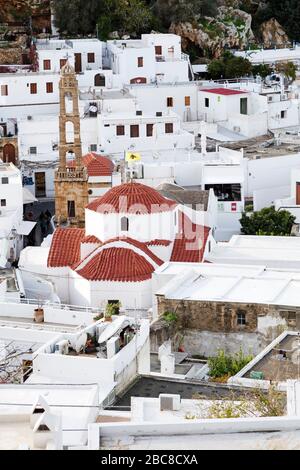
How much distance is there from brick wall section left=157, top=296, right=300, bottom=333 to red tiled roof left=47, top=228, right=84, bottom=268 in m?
4.98

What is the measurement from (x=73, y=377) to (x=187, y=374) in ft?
13.5

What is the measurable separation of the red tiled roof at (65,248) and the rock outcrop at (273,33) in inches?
1266

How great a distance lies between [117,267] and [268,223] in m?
8.47

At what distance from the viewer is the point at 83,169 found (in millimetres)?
41062

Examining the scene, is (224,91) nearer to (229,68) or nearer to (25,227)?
(229,68)

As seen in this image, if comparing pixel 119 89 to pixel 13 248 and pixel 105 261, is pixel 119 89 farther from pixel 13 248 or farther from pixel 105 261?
pixel 105 261

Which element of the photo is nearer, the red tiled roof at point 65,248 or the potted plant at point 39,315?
the potted plant at point 39,315

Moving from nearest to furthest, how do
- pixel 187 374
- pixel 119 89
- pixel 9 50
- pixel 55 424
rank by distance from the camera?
pixel 55 424
pixel 187 374
pixel 119 89
pixel 9 50

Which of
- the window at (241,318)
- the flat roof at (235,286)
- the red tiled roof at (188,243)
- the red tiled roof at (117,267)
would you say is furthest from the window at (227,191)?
the window at (241,318)

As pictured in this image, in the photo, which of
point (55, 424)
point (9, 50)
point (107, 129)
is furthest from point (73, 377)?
point (9, 50)

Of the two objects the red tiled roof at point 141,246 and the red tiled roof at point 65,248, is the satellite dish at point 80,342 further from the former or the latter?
the red tiled roof at point 65,248

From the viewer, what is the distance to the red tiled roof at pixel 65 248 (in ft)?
117

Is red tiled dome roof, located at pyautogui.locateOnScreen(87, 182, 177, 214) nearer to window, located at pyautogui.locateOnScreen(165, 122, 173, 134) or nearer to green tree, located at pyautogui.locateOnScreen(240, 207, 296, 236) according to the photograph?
green tree, located at pyautogui.locateOnScreen(240, 207, 296, 236)

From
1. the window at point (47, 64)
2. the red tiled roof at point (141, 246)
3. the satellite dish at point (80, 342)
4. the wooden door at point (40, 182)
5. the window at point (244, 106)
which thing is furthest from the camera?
the window at point (47, 64)
